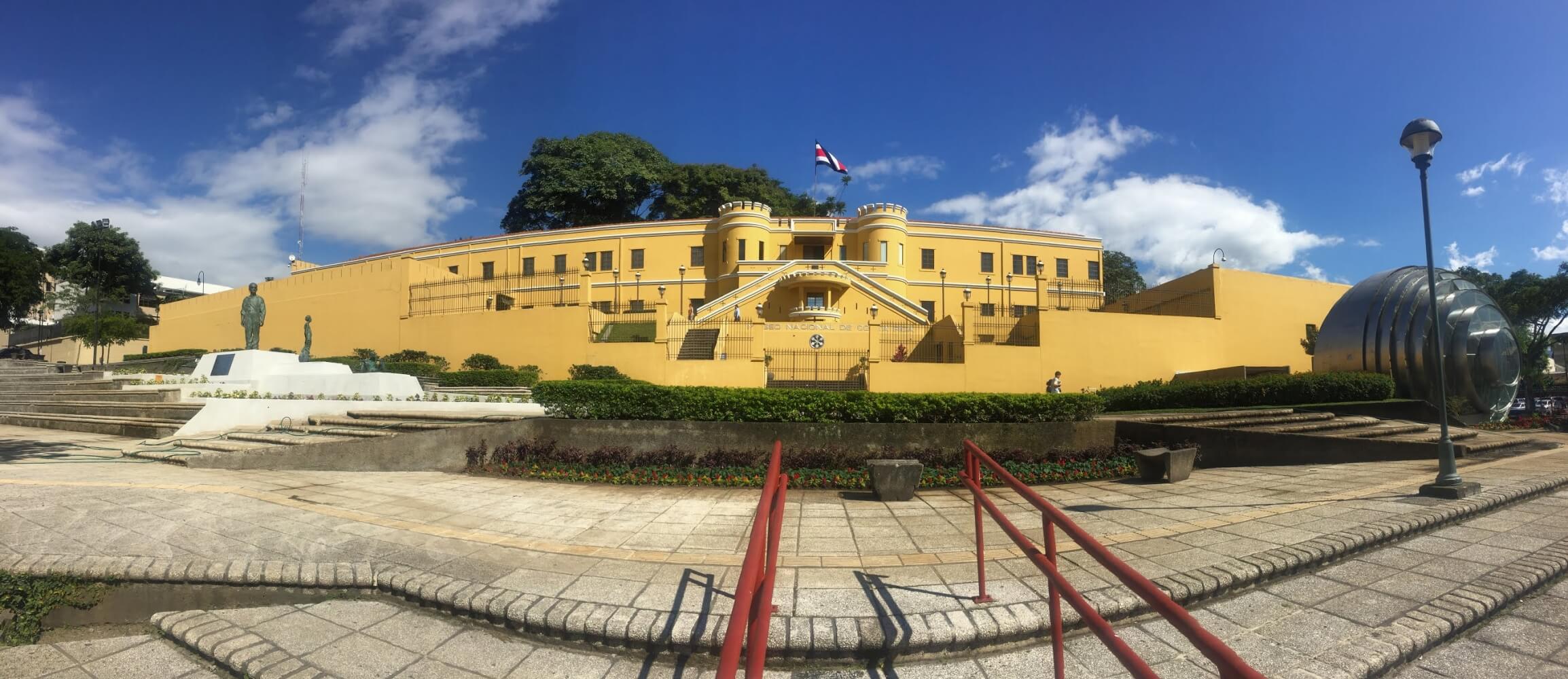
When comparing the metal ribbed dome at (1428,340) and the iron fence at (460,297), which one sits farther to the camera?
the iron fence at (460,297)

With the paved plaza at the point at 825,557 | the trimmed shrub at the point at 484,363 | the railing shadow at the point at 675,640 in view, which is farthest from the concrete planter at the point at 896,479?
the trimmed shrub at the point at 484,363

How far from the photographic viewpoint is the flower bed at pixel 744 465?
8695 millimetres

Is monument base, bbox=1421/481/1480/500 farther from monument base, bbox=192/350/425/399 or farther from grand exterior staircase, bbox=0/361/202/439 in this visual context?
grand exterior staircase, bbox=0/361/202/439

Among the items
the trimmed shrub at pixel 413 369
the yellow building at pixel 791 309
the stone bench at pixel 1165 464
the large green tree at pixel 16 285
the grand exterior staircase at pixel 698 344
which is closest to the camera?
the stone bench at pixel 1165 464

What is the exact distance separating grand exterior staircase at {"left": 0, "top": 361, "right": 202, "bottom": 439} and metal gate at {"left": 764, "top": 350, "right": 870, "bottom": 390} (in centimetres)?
1372

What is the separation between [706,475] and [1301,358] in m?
27.2

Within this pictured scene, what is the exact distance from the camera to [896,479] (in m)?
7.56

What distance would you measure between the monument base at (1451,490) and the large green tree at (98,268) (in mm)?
53613

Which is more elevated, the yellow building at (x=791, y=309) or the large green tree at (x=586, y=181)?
the large green tree at (x=586, y=181)

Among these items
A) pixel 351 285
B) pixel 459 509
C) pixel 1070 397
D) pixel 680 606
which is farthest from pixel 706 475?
pixel 351 285

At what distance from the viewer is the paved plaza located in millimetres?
3479

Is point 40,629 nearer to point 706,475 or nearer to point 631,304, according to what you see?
point 706,475

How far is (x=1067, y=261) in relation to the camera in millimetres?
40719

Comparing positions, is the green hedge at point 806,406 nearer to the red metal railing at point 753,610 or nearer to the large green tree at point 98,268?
the red metal railing at point 753,610
